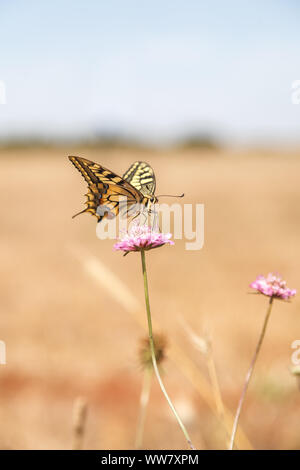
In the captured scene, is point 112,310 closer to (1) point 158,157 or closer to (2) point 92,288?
(2) point 92,288

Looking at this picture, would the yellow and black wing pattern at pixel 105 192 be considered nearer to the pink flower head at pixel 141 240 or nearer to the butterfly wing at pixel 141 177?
the butterfly wing at pixel 141 177

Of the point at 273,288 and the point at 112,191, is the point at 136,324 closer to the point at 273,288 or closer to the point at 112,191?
the point at 112,191

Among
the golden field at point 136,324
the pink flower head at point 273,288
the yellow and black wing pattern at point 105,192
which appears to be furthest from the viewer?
the golden field at point 136,324

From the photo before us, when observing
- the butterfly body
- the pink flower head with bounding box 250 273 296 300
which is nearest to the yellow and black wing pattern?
the butterfly body

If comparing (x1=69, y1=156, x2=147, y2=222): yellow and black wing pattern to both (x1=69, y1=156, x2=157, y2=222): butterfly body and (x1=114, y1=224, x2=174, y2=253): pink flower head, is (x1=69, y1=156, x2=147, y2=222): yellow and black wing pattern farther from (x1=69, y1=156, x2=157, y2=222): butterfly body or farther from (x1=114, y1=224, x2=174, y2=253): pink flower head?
(x1=114, y1=224, x2=174, y2=253): pink flower head

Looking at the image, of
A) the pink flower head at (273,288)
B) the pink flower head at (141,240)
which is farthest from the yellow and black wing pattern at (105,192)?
the pink flower head at (273,288)
